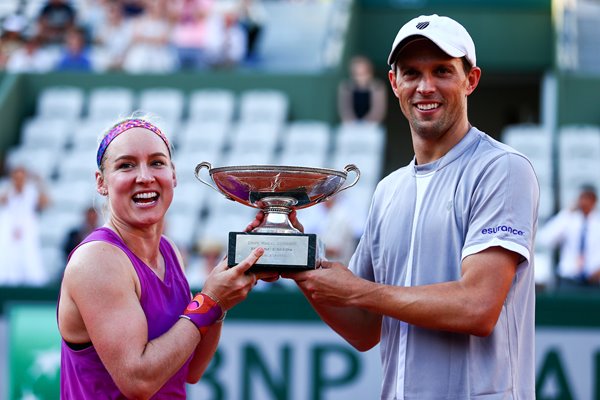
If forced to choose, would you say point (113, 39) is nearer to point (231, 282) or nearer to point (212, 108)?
point (212, 108)

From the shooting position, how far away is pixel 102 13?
47.6 ft

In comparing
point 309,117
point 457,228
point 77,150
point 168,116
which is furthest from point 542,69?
point 457,228

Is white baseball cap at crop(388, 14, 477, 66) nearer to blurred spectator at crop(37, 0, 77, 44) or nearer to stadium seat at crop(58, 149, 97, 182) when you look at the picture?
stadium seat at crop(58, 149, 97, 182)

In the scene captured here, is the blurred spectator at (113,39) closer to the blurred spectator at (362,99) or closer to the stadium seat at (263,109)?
the stadium seat at (263,109)

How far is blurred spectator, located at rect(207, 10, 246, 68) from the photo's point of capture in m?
13.8

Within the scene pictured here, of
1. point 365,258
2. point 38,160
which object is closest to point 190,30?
point 38,160

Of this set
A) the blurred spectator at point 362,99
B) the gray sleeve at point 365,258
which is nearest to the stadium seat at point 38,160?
the blurred spectator at point 362,99

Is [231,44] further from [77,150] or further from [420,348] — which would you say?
[420,348]

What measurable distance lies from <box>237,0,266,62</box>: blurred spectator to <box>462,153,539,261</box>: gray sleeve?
11.0m

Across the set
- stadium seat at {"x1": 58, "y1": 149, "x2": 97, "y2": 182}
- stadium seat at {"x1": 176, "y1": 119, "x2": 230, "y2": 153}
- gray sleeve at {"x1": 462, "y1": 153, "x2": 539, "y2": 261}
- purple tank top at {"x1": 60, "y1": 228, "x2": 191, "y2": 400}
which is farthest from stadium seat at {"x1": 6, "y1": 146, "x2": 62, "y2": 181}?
gray sleeve at {"x1": 462, "y1": 153, "x2": 539, "y2": 261}

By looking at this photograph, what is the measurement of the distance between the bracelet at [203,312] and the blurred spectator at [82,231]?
6622mm

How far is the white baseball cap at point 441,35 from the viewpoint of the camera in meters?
3.34

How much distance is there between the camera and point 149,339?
11.0 feet

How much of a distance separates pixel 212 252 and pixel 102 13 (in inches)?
235
